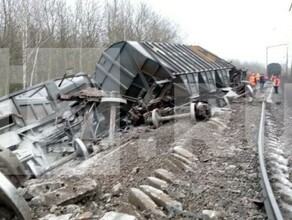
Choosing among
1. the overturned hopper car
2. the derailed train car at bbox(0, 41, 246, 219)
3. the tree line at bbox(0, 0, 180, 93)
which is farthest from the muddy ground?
the tree line at bbox(0, 0, 180, 93)

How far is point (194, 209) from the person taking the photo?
12.6ft

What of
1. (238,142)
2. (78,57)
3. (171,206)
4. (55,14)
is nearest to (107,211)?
(171,206)

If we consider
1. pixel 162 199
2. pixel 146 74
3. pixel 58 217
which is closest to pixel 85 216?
pixel 58 217

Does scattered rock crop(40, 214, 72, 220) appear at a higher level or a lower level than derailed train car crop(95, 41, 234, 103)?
lower

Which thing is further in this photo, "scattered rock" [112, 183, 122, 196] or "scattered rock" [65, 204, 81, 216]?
"scattered rock" [112, 183, 122, 196]

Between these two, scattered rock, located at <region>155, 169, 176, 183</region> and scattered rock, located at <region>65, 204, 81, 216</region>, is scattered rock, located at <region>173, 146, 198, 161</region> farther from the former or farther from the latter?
scattered rock, located at <region>65, 204, 81, 216</region>

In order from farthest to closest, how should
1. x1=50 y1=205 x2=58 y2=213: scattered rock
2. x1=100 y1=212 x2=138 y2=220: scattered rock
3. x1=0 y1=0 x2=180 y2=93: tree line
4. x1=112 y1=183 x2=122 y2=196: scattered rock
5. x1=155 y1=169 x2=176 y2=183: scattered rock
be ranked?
1. x1=0 y1=0 x2=180 y2=93: tree line
2. x1=155 y1=169 x2=176 y2=183: scattered rock
3. x1=112 y1=183 x2=122 y2=196: scattered rock
4. x1=50 y1=205 x2=58 y2=213: scattered rock
5. x1=100 y1=212 x2=138 y2=220: scattered rock

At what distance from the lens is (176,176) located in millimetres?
4852

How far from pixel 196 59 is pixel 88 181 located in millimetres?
9520

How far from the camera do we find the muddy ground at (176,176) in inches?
154

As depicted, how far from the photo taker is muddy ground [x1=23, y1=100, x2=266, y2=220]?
392cm

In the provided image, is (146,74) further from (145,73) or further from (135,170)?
(135,170)

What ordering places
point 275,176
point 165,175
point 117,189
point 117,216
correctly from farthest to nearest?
point 275,176
point 165,175
point 117,189
point 117,216

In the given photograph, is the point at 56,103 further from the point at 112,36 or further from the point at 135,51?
the point at 112,36
